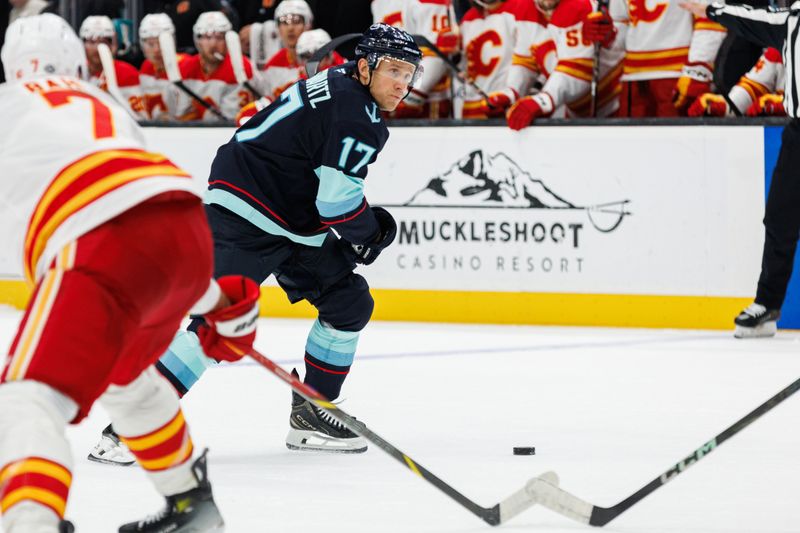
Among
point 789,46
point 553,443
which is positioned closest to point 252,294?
point 553,443

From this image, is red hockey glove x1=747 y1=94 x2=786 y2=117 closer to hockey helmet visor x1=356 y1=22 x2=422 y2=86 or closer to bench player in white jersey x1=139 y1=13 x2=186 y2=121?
hockey helmet visor x1=356 y1=22 x2=422 y2=86

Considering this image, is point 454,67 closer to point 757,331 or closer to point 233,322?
point 757,331

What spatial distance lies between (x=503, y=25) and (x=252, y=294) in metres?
4.12

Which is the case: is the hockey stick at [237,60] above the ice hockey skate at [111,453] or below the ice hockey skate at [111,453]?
above

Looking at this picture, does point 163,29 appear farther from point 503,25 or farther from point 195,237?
point 195,237

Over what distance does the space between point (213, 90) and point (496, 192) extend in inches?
76.0

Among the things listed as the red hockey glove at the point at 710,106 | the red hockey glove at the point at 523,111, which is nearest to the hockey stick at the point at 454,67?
the red hockey glove at the point at 523,111

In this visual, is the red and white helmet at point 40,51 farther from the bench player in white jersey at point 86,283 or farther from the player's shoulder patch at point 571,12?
the player's shoulder patch at point 571,12

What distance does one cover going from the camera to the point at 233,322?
6.99 ft

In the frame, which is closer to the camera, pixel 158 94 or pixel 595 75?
pixel 595 75

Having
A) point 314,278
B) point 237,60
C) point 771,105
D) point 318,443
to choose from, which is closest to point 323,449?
point 318,443

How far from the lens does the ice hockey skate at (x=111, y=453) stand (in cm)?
306

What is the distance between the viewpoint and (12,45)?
2.12 meters

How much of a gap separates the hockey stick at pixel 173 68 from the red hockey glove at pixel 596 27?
191 cm
